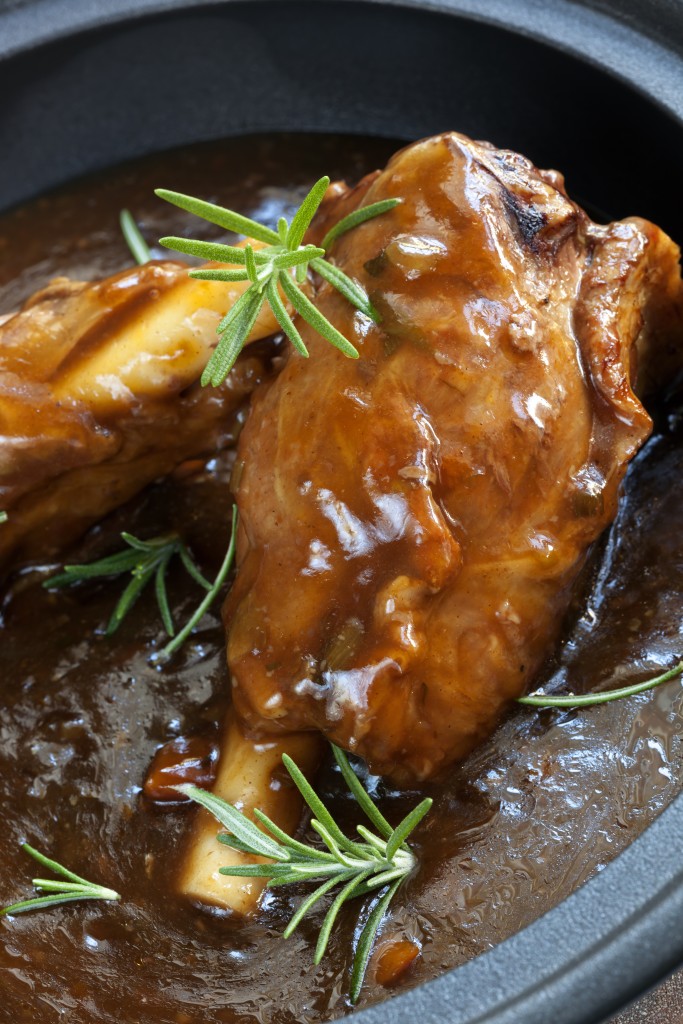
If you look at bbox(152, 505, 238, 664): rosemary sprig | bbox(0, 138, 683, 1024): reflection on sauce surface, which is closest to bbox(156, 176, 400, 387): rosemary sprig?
bbox(0, 138, 683, 1024): reflection on sauce surface

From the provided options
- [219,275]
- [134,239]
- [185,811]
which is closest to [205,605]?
[185,811]

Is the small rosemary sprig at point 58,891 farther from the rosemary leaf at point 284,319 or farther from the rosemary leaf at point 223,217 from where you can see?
the rosemary leaf at point 223,217

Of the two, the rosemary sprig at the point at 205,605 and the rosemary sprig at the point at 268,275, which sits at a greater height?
the rosemary sprig at the point at 268,275

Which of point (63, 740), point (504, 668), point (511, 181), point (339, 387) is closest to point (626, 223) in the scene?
point (511, 181)

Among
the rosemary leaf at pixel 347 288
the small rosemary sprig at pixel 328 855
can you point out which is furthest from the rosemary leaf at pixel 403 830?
the rosemary leaf at pixel 347 288

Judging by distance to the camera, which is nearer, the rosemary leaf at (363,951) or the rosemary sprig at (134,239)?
the rosemary leaf at (363,951)

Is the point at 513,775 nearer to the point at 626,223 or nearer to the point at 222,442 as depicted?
the point at 222,442
